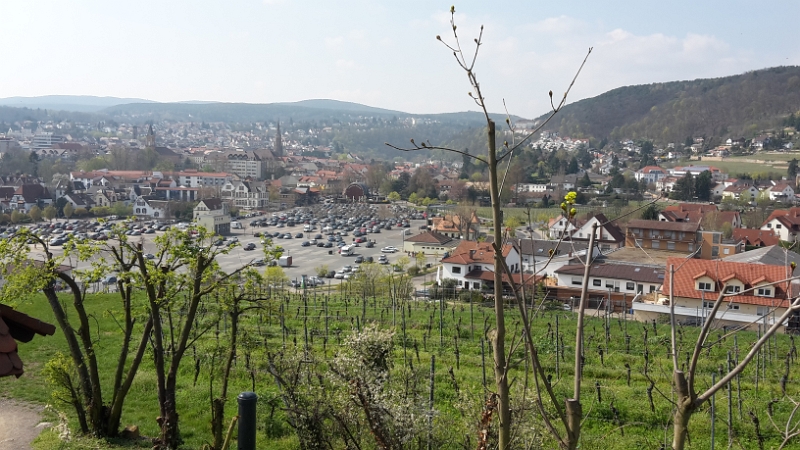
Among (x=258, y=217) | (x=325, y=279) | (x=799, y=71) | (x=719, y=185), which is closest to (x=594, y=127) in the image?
(x=799, y=71)

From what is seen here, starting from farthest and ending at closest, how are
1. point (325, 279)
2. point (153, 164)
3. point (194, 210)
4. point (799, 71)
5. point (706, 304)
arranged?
point (799, 71), point (153, 164), point (194, 210), point (325, 279), point (706, 304)

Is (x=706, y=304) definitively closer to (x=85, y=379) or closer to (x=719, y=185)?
(x=85, y=379)

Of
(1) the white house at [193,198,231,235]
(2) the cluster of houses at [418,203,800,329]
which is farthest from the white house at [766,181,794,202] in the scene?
(1) the white house at [193,198,231,235]

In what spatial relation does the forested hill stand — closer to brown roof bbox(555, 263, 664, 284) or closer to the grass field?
brown roof bbox(555, 263, 664, 284)

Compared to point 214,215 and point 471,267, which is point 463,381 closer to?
point 471,267

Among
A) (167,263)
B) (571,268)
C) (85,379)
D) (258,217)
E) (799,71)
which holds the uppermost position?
(799,71)

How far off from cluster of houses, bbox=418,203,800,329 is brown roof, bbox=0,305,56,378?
2.08 m

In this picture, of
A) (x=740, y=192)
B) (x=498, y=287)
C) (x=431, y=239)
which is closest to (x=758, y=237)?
(x=431, y=239)

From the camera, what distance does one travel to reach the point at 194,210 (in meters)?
41.9

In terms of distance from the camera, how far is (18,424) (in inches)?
246

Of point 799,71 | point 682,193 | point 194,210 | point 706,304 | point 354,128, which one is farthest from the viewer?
point 354,128

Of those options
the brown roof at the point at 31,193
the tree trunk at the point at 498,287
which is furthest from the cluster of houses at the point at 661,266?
the brown roof at the point at 31,193

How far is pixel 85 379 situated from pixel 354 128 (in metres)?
178

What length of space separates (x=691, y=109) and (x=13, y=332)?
357ft
